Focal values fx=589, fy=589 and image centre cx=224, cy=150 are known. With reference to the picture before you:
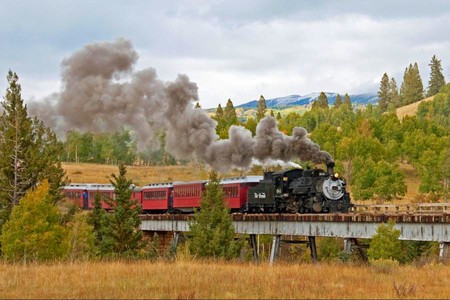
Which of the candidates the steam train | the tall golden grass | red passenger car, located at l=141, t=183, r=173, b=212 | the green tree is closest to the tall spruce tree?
the steam train

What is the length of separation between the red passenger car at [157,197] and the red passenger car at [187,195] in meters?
1.40

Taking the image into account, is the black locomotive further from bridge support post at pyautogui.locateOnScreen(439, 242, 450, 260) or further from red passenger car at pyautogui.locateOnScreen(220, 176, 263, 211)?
bridge support post at pyautogui.locateOnScreen(439, 242, 450, 260)

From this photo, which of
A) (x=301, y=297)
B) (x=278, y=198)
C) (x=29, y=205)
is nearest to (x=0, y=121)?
(x=29, y=205)

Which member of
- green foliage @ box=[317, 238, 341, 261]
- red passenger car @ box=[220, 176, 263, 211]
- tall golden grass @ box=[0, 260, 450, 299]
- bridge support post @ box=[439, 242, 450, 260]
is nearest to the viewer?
tall golden grass @ box=[0, 260, 450, 299]

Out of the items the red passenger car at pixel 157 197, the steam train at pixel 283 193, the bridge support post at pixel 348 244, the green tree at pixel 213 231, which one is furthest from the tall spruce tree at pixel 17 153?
the bridge support post at pixel 348 244

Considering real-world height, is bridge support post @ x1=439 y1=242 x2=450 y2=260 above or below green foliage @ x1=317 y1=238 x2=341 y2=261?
above

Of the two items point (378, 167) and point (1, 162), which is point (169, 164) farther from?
point (1, 162)

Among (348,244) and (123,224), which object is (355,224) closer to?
(348,244)

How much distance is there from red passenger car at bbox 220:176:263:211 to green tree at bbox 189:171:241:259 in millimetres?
5825

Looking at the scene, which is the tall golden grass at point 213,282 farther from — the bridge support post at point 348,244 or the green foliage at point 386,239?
the bridge support post at point 348,244

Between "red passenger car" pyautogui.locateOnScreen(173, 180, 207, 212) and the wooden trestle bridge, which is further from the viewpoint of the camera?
"red passenger car" pyautogui.locateOnScreen(173, 180, 207, 212)

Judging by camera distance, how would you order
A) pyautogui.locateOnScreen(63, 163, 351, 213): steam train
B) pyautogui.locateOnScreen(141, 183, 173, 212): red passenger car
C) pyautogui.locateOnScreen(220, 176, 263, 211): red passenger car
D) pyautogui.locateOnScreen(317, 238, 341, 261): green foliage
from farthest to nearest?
pyautogui.locateOnScreen(141, 183, 173, 212): red passenger car, pyautogui.locateOnScreen(317, 238, 341, 261): green foliage, pyautogui.locateOnScreen(220, 176, 263, 211): red passenger car, pyautogui.locateOnScreen(63, 163, 351, 213): steam train

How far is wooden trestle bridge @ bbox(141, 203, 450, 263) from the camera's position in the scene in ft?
102

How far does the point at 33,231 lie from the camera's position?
117 ft
